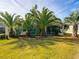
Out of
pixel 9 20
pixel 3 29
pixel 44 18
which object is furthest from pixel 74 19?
pixel 3 29

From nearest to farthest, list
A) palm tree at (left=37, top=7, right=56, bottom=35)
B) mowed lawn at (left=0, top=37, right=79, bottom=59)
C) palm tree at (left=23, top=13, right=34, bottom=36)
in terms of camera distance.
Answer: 1. mowed lawn at (left=0, top=37, right=79, bottom=59)
2. palm tree at (left=37, top=7, right=56, bottom=35)
3. palm tree at (left=23, top=13, right=34, bottom=36)

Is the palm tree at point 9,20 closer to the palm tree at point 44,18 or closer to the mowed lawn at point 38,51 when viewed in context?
the palm tree at point 44,18

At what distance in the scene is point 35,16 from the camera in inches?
1253

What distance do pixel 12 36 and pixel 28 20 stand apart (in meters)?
4.46

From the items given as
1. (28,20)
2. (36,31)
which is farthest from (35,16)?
(36,31)

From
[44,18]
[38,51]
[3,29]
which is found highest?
[44,18]

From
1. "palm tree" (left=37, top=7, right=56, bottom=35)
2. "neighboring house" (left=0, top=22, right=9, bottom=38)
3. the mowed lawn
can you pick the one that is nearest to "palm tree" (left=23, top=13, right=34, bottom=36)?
"palm tree" (left=37, top=7, right=56, bottom=35)

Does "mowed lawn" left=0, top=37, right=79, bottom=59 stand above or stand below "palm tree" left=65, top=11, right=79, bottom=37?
below

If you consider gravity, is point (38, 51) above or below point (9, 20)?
below

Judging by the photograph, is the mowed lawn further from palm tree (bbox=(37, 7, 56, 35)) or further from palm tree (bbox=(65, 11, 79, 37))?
palm tree (bbox=(65, 11, 79, 37))

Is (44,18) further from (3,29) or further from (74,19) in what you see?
(3,29)

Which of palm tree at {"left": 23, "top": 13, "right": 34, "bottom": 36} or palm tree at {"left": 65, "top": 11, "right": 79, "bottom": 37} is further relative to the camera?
palm tree at {"left": 23, "top": 13, "right": 34, "bottom": 36}

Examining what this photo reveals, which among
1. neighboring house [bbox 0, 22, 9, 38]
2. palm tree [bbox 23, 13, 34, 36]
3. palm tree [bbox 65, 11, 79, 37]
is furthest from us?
palm tree [bbox 23, 13, 34, 36]

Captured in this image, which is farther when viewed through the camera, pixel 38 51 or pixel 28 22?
pixel 28 22
